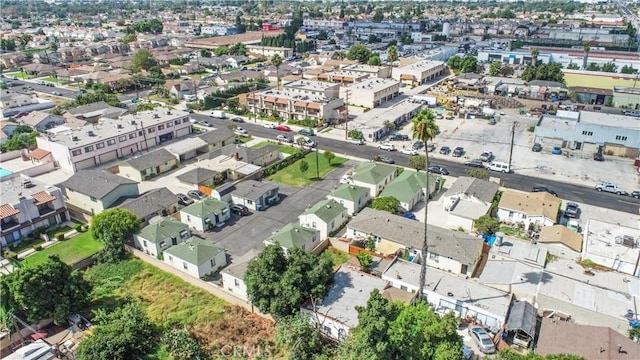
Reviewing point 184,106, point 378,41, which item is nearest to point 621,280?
point 184,106

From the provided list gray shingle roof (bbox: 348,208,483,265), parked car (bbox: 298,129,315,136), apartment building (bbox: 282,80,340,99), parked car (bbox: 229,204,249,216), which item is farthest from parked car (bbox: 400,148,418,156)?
parked car (bbox: 229,204,249,216)

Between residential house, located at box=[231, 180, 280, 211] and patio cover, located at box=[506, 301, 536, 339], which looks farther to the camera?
residential house, located at box=[231, 180, 280, 211]

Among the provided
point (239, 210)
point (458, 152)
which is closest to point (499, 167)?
point (458, 152)

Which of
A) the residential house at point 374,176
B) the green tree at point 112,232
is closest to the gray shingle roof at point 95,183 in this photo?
the green tree at point 112,232

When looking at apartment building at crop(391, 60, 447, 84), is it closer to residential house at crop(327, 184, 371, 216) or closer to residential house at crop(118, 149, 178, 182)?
residential house at crop(327, 184, 371, 216)

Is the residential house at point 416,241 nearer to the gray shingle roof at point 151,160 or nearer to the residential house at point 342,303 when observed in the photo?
the residential house at point 342,303
